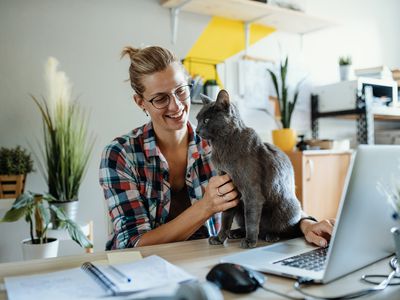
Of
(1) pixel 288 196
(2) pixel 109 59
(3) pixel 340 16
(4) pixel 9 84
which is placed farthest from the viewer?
(3) pixel 340 16

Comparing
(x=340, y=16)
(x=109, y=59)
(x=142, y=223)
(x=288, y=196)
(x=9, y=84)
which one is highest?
(x=340, y=16)

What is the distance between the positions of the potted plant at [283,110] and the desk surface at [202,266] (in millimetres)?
1924

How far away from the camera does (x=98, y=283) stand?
0.73m

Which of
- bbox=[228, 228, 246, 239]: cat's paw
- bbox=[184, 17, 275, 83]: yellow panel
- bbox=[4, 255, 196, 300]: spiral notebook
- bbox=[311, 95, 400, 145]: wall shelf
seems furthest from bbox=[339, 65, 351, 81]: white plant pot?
bbox=[4, 255, 196, 300]: spiral notebook

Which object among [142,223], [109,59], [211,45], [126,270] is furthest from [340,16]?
[126,270]

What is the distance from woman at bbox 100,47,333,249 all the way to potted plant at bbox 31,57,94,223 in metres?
0.78

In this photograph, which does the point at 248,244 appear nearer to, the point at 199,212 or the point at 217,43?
the point at 199,212

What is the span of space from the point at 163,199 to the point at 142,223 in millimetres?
127

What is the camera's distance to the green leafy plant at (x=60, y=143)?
2.04 metres

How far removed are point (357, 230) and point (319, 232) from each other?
0.32 m

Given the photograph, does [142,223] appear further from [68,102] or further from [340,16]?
[340,16]

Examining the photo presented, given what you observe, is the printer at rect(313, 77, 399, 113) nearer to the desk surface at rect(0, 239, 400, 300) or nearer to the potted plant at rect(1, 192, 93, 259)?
the potted plant at rect(1, 192, 93, 259)

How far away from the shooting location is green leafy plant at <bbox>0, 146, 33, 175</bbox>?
2016 millimetres

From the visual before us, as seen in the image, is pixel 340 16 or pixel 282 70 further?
pixel 340 16
